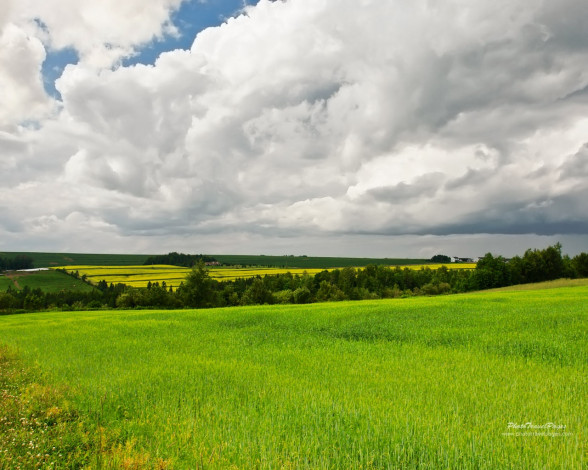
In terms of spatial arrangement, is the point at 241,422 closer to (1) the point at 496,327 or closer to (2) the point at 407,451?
(2) the point at 407,451

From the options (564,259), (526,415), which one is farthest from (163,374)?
(564,259)

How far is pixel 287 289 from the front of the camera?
100m

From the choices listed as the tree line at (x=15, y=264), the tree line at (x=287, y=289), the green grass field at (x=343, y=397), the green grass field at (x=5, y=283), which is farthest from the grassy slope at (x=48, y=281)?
the green grass field at (x=343, y=397)

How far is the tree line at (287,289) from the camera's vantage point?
78.5 metres

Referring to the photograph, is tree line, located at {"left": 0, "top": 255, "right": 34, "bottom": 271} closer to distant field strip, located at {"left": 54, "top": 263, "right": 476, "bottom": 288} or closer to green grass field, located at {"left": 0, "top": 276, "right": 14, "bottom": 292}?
distant field strip, located at {"left": 54, "top": 263, "right": 476, "bottom": 288}

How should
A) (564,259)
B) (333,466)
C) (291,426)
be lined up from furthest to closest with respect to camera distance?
(564,259) → (291,426) → (333,466)

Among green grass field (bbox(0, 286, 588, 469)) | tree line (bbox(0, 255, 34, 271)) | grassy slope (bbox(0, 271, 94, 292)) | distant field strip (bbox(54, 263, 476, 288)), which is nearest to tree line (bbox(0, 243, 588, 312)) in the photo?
distant field strip (bbox(54, 263, 476, 288))

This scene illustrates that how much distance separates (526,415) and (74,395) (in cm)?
1066

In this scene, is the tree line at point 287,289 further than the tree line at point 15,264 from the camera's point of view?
No

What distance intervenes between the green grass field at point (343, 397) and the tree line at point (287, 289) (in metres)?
64.3

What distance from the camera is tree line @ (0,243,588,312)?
78500 mm

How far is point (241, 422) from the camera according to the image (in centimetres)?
646

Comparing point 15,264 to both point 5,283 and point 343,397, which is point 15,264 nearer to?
point 5,283

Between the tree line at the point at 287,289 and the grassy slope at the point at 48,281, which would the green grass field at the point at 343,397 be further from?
the grassy slope at the point at 48,281
